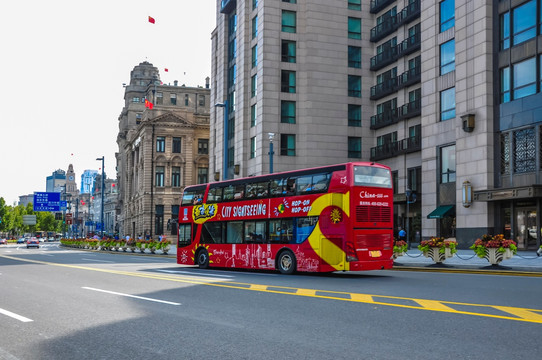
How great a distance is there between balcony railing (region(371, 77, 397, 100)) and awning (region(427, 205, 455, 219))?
13373mm

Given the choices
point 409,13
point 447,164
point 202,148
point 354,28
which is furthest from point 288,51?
point 202,148

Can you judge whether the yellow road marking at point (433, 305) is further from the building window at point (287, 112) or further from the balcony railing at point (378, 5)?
the balcony railing at point (378, 5)

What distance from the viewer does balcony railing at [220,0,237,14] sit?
61.4 m

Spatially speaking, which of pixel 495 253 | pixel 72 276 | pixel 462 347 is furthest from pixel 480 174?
pixel 462 347

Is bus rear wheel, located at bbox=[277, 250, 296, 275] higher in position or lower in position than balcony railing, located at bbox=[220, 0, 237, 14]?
lower

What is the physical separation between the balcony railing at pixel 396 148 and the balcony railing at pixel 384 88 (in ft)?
14.9

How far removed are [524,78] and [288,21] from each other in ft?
79.2

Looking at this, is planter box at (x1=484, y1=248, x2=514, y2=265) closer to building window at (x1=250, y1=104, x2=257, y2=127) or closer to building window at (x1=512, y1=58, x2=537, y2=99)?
building window at (x1=512, y1=58, x2=537, y2=99)

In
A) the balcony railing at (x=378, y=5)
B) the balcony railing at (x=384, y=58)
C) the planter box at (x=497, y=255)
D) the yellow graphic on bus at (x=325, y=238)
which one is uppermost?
the balcony railing at (x=378, y=5)

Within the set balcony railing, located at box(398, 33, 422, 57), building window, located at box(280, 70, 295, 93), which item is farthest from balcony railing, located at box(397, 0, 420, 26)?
building window, located at box(280, 70, 295, 93)

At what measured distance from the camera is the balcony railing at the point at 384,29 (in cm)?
5128

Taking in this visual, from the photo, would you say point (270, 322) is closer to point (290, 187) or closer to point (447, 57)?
point (290, 187)

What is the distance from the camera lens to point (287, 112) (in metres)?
52.7

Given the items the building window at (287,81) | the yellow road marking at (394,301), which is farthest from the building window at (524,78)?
the yellow road marking at (394,301)
